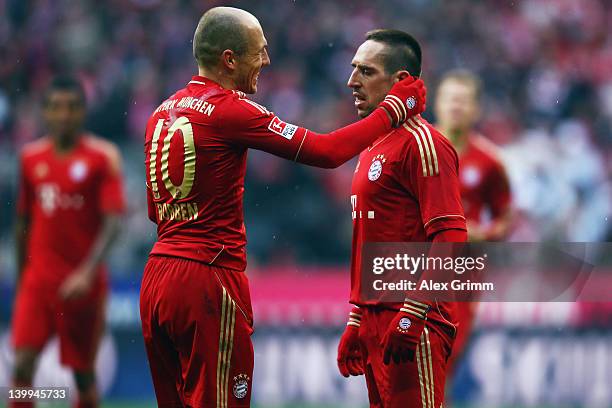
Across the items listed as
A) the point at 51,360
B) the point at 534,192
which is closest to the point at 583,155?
the point at 534,192

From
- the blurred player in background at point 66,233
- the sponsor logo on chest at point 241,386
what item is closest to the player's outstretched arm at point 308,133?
the sponsor logo on chest at point 241,386

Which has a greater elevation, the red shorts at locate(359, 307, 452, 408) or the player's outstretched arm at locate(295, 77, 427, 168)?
the player's outstretched arm at locate(295, 77, 427, 168)

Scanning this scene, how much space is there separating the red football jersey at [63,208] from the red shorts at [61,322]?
138mm

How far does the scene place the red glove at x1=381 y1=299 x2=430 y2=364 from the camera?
4.77m

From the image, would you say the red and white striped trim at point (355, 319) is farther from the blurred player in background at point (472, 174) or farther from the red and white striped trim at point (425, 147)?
the blurred player in background at point (472, 174)

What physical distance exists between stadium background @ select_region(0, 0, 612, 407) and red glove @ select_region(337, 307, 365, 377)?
4.89 metres

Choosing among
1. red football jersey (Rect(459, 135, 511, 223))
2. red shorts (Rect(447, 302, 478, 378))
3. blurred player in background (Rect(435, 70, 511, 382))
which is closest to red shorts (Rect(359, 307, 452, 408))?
red shorts (Rect(447, 302, 478, 378))

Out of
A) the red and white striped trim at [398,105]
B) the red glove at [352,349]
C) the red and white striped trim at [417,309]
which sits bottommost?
the red glove at [352,349]

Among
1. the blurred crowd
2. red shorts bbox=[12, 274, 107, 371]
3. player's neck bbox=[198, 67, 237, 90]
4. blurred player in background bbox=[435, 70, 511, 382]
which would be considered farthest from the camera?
the blurred crowd

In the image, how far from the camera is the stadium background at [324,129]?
10.3 metres

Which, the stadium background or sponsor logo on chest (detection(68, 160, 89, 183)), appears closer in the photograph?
sponsor logo on chest (detection(68, 160, 89, 183))

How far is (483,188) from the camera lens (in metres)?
8.66

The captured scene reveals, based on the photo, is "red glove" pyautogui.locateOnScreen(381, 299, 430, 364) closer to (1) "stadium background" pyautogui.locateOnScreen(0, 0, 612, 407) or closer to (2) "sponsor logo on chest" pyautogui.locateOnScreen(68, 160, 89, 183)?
(2) "sponsor logo on chest" pyautogui.locateOnScreen(68, 160, 89, 183)

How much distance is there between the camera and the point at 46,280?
28.1 ft
